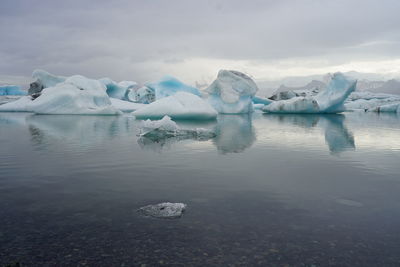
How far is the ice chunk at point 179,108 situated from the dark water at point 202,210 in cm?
1190

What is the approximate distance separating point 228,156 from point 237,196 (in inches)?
122

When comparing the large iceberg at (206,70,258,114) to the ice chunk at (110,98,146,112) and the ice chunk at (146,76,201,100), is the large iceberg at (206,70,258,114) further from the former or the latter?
the ice chunk at (110,98,146,112)

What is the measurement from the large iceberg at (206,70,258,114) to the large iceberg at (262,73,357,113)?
3624 mm

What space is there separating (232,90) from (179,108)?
1029 cm

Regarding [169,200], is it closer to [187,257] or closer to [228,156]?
[187,257]

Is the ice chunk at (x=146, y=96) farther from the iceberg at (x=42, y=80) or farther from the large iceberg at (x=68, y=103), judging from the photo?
the large iceberg at (x=68, y=103)

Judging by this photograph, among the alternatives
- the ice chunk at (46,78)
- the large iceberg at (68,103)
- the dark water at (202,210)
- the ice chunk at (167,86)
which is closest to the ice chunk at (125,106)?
the ice chunk at (167,86)

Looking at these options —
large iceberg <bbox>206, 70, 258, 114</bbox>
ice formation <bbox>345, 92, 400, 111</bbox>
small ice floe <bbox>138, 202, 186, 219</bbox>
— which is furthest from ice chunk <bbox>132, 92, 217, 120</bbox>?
ice formation <bbox>345, 92, 400, 111</bbox>

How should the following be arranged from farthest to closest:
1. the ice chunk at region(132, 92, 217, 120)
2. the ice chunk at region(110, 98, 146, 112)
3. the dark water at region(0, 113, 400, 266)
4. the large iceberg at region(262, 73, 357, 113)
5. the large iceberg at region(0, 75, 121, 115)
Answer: the ice chunk at region(110, 98, 146, 112)
the large iceberg at region(262, 73, 357, 113)
the large iceberg at region(0, 75, 121, 115)
the ice chunk at region(132, 92, 217, 120)
the dark water at region(0, 113, 400, 266)

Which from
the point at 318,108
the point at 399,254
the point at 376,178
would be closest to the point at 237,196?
the point at 399,254

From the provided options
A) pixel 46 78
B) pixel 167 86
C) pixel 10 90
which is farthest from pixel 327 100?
pixel 10 90

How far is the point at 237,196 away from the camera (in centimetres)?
424

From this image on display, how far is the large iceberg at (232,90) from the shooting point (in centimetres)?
2789

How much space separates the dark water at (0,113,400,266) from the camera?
2.72m
